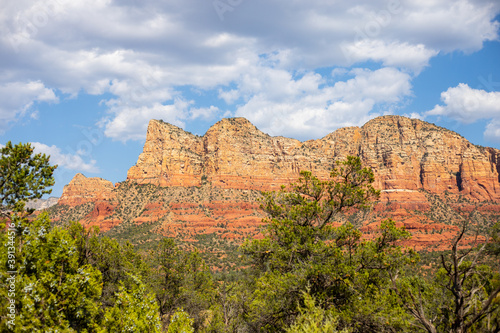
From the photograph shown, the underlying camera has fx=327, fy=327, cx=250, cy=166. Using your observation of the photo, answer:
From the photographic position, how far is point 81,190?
164 metres

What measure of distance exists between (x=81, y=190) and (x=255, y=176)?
288ft

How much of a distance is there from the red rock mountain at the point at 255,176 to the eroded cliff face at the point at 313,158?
1.60 feet

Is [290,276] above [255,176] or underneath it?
underneath

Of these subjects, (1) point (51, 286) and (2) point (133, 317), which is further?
(1) point (51, 286)

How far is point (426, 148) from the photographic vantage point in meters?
170

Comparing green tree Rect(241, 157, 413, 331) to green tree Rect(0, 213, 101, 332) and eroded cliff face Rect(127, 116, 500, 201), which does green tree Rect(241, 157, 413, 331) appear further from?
eroded cliff face Rect(127, 116, 500, 201)

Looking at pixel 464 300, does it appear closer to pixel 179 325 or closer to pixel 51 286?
pixel 179 325

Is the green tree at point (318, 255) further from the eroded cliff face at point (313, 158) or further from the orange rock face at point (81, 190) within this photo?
the orange rock face at point (81, 190)

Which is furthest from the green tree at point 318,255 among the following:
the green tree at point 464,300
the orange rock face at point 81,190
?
the orange rock face at point 81,190

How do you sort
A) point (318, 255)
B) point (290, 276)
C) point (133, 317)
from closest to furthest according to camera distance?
point (133, 317)
point (290, 276)
point (318, 255)

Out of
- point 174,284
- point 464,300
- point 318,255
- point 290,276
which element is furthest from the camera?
point 174,284

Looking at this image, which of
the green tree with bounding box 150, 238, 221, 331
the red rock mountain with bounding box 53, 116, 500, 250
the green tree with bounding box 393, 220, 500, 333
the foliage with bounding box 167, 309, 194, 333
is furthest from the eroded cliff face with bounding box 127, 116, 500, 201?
the green tree with bounding box 393, 220, 500, 333

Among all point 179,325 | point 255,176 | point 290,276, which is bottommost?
point 179,325

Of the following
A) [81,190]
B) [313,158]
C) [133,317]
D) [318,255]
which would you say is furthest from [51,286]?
[81,190]
